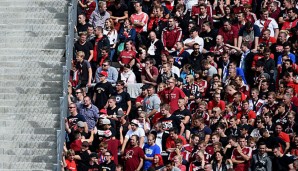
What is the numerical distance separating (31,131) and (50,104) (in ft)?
2.67

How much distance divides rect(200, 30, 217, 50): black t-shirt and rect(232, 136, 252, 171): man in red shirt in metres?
4.57

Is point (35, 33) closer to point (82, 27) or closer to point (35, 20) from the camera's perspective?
point (35, 20)

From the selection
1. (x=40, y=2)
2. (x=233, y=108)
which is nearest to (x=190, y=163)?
(x=233, y=108)

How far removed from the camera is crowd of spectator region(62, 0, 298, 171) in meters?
27.5

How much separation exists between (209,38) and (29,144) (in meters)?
6.64

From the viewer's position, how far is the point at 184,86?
29703mm

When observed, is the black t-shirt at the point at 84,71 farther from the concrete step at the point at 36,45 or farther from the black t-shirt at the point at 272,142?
the black t-shirt at the point at 272,142

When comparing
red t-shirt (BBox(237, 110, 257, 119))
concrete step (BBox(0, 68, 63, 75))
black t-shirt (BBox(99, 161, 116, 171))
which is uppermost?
concrete step (BBox(0, 68, 63, 75))

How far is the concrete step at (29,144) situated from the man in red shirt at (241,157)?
13.5ft

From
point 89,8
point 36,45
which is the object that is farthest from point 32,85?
point 89,8

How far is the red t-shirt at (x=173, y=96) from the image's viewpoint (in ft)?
95.4

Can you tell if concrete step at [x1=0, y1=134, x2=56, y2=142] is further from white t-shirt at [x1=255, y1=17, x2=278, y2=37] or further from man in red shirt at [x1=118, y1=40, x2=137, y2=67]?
white t-shirt at [x1=255, y1=17, x2=278, y2=37]

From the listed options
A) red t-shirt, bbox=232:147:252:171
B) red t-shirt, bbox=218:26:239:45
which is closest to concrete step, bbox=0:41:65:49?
red t-shirt, bbox=218:26:239:45

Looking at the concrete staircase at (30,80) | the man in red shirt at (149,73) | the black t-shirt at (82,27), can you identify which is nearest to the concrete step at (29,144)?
the concrete staircase at (30,80)
